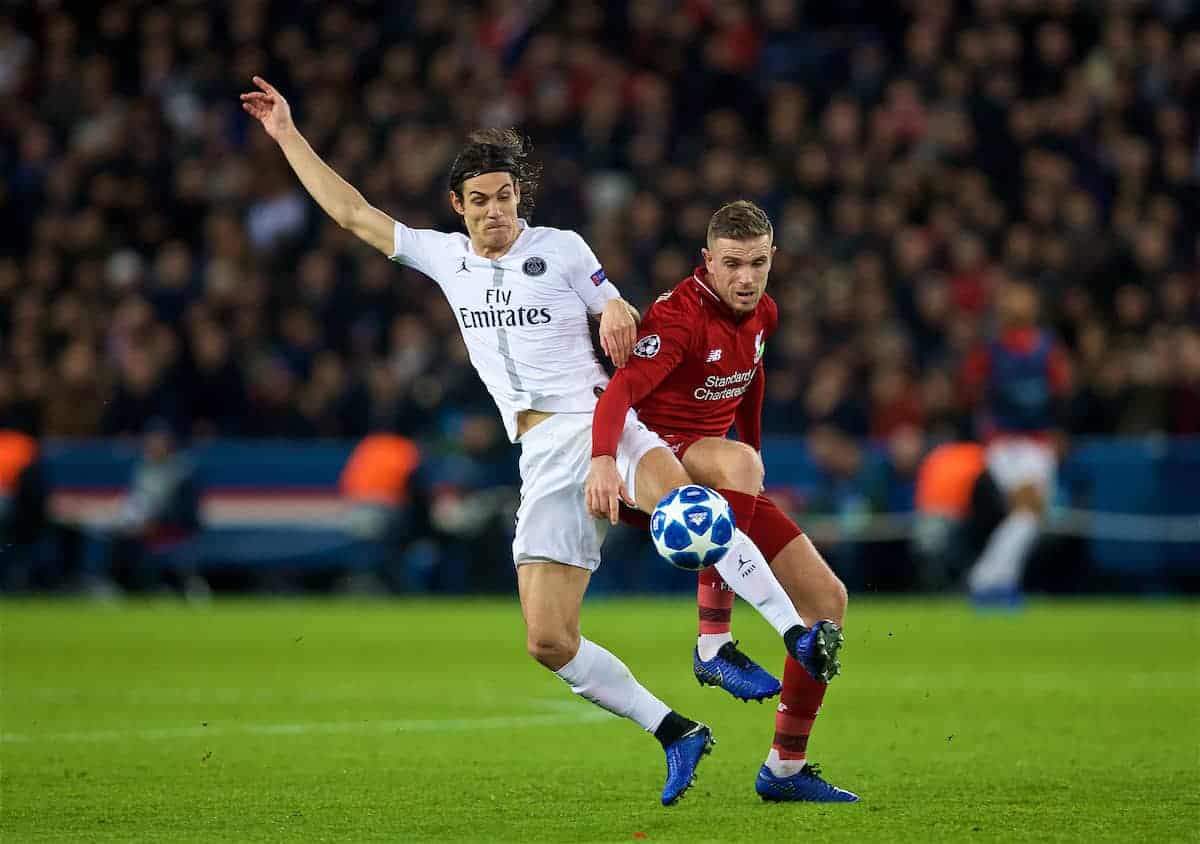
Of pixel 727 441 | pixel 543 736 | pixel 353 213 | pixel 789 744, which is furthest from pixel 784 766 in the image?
pixel 353 213

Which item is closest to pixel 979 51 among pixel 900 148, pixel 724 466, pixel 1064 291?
pixel 900 148

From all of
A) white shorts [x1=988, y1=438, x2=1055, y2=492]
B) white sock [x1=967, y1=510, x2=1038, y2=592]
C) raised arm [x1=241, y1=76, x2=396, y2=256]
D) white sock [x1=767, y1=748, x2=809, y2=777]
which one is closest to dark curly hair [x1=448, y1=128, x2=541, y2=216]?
raised arm [x1=241, y1=76, x2=396, y2=256]

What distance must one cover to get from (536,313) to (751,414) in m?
0.89

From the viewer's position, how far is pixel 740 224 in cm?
619

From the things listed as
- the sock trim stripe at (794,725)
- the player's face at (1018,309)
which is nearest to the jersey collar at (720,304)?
the sock trim stripe at (794,725)

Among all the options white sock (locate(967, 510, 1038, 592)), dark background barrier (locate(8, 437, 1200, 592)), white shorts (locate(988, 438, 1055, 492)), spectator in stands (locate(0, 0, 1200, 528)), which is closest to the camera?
white shorts (locate(988, 438, 1055, 492))

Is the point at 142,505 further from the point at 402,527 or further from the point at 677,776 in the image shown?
the point at 677,776

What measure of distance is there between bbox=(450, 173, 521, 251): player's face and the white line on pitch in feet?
8.64

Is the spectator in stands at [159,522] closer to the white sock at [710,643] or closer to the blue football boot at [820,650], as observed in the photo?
the white sock at [710,643]

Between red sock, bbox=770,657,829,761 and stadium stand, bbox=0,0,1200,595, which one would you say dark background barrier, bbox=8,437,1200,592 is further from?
red sock, bbox=770,657,829,761

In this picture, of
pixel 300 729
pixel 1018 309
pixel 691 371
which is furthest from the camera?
pixel 1018 309

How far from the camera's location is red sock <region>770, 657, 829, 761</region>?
20.5 ft

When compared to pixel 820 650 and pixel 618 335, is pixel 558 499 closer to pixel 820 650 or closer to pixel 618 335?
pixel 618 335

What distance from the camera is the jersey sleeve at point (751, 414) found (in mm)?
6656
